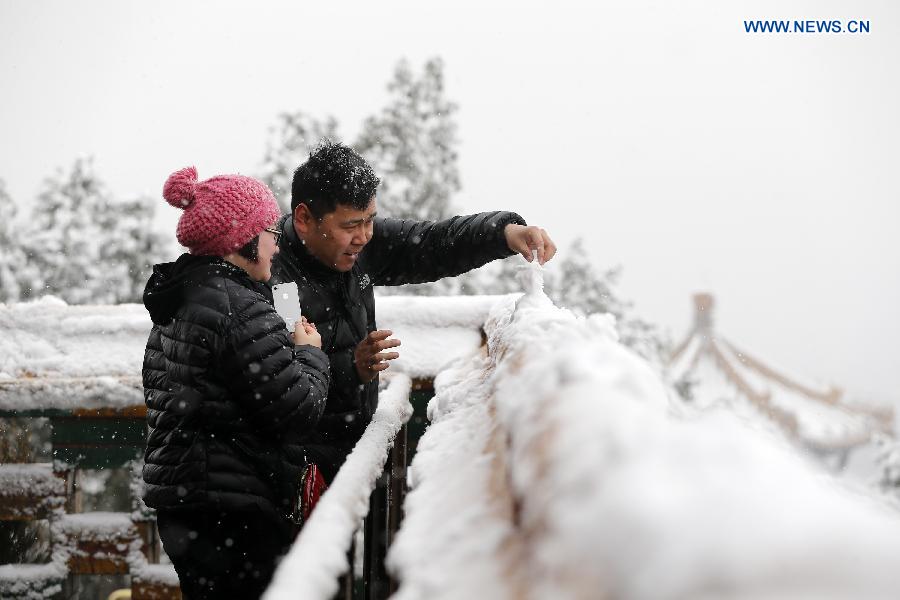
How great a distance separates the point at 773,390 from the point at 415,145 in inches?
489

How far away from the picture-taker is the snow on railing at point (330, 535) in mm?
768

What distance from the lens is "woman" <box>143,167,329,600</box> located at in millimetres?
1813

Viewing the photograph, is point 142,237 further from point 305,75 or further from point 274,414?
point 305,75

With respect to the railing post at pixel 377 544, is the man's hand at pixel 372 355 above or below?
above

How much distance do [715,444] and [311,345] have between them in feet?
5.42

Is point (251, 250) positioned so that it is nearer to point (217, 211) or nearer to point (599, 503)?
point (217, 211)

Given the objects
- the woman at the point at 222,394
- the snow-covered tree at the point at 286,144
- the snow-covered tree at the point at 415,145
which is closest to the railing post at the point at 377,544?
the woman at the point at 222,394

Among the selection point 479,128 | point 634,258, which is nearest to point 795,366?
point 634,258

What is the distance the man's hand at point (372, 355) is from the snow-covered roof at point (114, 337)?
1080 mm

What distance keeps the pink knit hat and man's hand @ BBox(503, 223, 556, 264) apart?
941mm

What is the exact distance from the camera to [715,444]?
0.47m

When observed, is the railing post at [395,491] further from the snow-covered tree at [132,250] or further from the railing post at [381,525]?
the snow-covered tree at [132,250]

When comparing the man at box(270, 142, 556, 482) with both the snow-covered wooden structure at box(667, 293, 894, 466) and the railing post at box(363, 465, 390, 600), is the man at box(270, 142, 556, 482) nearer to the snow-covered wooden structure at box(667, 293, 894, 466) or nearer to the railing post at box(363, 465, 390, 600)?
the railing post at box(363, 465, 390, 600)

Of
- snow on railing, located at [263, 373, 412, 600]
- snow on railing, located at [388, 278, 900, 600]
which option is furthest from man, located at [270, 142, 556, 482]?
snow on railing, located at [388, 278, 900, 600]
